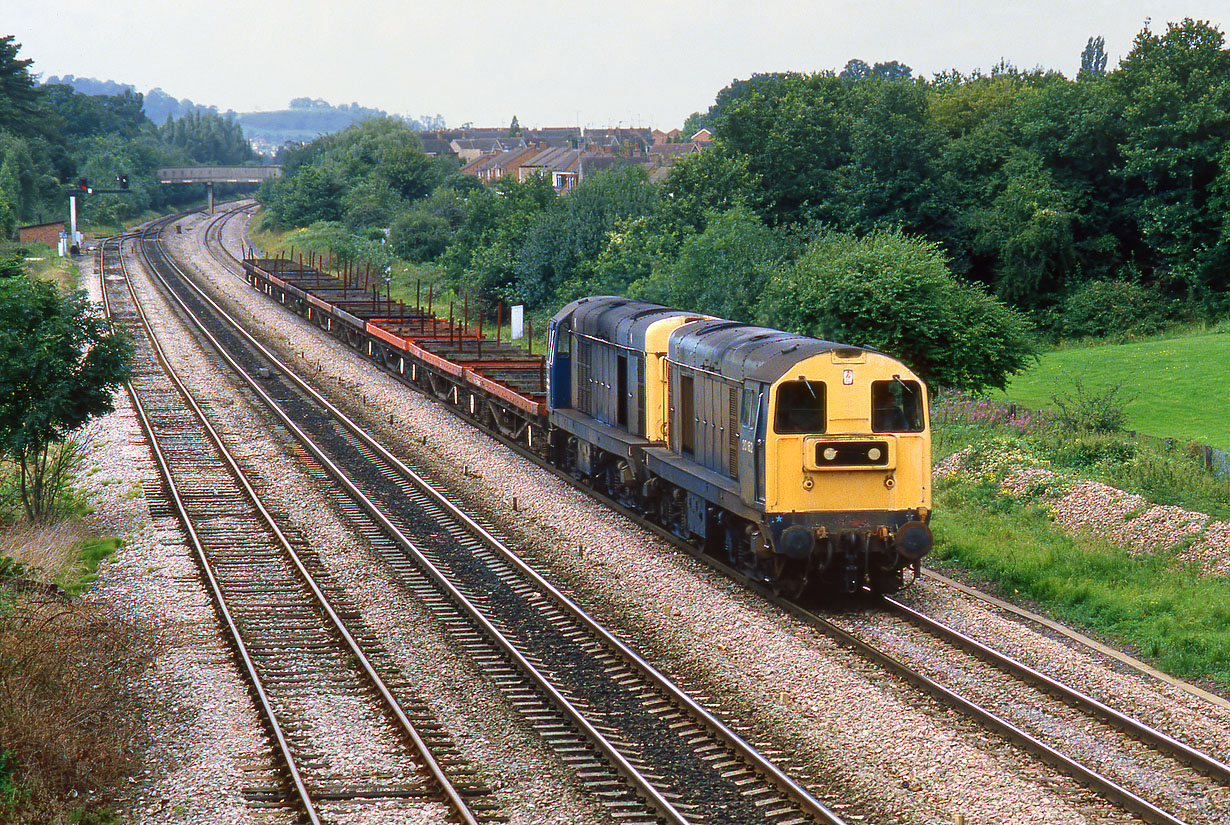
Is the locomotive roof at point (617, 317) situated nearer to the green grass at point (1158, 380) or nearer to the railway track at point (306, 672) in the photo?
the railway track at point (306, 672)

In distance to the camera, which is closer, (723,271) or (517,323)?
(723,271)

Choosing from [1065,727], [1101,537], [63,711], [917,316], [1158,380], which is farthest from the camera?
[1158,380]

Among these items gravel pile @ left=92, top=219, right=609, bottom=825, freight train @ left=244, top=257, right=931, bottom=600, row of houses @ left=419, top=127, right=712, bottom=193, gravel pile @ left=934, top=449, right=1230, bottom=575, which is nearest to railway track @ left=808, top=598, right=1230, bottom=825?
freight train @ left=244, top=257, right=931, bottom=600

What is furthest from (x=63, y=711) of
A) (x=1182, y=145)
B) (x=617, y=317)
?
(x=1182, y=145)

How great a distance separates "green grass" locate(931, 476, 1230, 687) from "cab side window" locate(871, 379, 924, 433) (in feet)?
9.52

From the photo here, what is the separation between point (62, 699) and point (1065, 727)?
9241 millimetres

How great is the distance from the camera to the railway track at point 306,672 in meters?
9.82

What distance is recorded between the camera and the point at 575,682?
1258cm

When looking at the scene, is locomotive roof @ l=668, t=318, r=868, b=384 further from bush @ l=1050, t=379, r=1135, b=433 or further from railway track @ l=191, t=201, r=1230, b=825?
bush @ l=1050, t=379, r=1135, b=433

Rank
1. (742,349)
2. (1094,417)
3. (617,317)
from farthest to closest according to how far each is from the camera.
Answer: (1094,417), (617,317), (742,349)

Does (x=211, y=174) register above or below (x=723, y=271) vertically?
above

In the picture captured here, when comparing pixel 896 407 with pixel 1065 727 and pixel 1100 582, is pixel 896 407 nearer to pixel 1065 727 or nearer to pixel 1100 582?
pixel 1100 582

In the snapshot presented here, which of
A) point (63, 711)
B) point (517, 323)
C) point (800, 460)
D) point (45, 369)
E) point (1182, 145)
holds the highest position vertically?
point (1182, 145)

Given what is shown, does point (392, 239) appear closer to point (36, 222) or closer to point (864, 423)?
point (36, 222)
